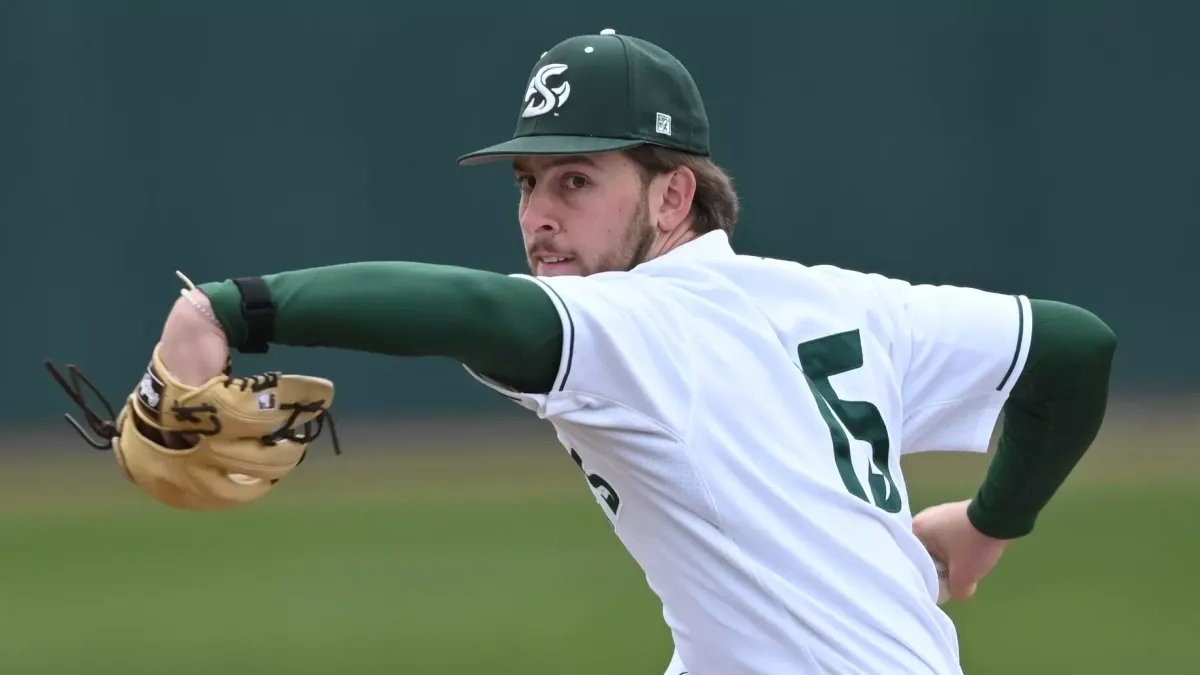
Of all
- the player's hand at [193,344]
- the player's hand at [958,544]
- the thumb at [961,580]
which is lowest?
the thumb at [961,580]

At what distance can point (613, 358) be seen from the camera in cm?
231

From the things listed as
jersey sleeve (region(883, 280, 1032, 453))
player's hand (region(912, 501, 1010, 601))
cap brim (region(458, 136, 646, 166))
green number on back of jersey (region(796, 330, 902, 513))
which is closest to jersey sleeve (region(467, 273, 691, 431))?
green number on back of jersey (region(796, 330, 902, 513))

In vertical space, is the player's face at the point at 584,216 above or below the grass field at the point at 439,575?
above

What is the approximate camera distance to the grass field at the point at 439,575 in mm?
6070

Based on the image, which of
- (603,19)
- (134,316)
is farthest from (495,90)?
(134,316)

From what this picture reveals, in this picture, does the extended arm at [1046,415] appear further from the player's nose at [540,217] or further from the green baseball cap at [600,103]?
the player's nose at [540,217]

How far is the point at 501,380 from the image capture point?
233 centimetres

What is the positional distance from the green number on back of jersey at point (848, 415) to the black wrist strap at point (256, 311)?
853mm

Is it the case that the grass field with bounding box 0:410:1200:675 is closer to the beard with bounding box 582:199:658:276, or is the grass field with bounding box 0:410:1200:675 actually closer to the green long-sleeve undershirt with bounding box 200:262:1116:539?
the beard with bounding box 582:199:658:276

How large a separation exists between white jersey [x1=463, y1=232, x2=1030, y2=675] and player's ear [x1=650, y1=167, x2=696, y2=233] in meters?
0.20

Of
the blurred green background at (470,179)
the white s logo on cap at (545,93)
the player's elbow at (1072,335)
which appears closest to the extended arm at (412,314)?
the white s logo on cap at (545,93)

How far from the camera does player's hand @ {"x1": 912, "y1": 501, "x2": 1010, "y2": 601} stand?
3.24m

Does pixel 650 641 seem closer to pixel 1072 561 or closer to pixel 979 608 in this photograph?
pixel 979 608

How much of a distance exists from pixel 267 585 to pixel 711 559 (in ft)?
17.2
